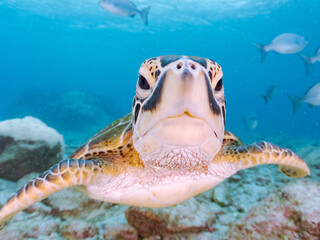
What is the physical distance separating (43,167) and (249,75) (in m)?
84.2

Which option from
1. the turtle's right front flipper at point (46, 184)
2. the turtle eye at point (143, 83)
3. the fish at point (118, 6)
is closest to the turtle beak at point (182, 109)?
the turtle eye at point (143, 83)

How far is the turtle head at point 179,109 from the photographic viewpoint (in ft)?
2.81

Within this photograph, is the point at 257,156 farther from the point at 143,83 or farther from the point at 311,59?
the point at 311,59

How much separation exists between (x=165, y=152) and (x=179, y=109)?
0.37 m

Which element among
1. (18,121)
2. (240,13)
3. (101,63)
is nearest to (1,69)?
(101,63)

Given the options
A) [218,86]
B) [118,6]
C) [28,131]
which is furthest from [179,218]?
[118,6]

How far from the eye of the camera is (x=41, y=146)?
3.86m

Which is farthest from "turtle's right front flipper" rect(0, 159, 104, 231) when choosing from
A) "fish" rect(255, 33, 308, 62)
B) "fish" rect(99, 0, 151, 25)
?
"fish" rect(255, 33, 308, 62)

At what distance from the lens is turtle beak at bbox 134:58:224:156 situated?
2.80 ft

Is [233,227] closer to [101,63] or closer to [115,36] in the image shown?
[115,36]

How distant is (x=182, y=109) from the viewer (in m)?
0.86

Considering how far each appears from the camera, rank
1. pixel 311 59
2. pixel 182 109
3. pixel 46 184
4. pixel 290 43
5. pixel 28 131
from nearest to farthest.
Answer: pixel 182 109 < pixel 46 184 < pixel 28 131 < pixel 290 43 < pixel 311 59

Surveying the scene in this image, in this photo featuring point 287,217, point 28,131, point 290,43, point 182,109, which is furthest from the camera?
point 290,43

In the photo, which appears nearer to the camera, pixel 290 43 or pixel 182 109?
pixel 182 109
